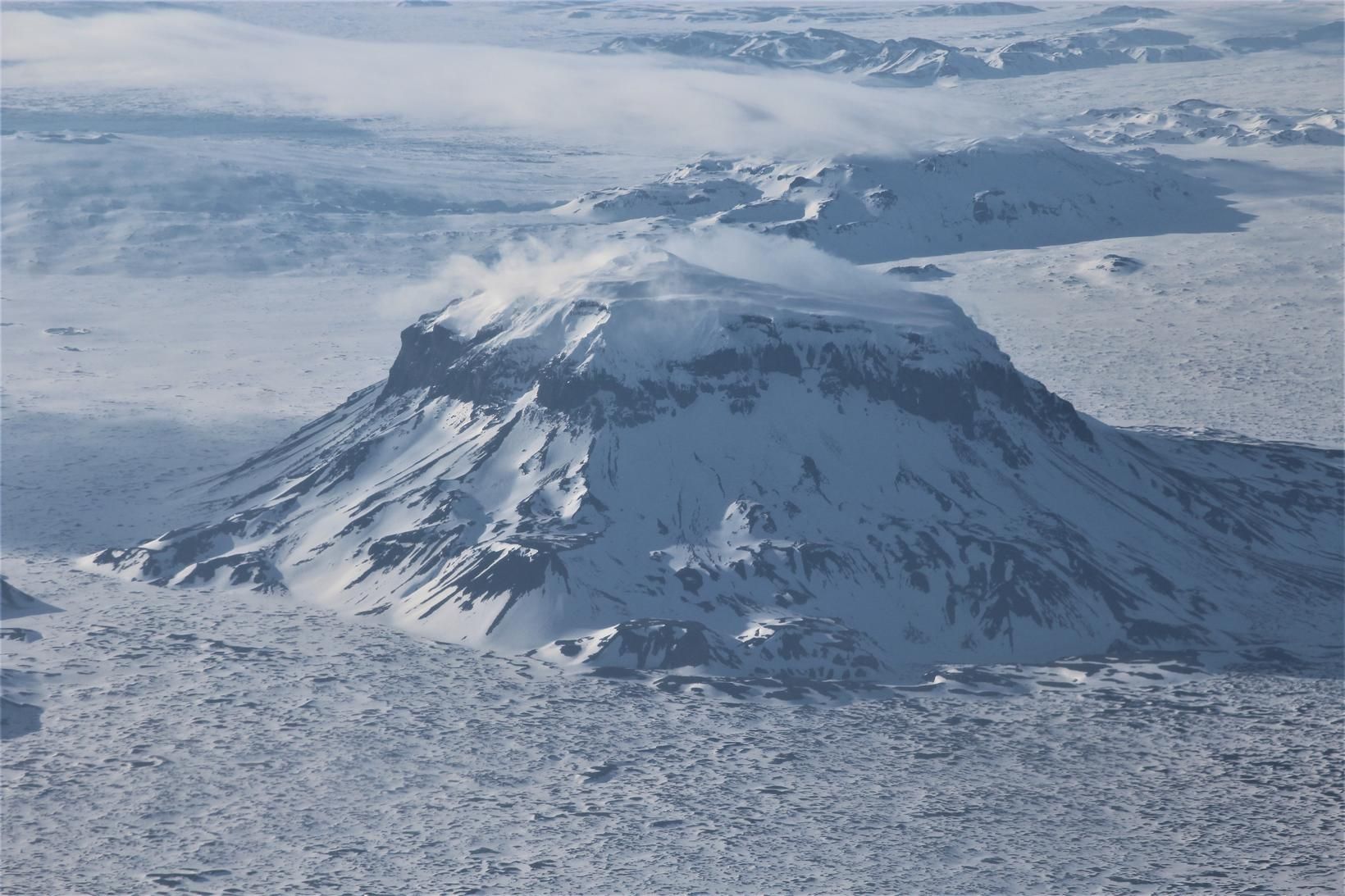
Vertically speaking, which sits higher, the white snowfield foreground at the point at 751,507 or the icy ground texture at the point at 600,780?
the white snowfield foreground at the point at 751,507

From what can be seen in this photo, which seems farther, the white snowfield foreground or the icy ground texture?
the white snowfield foreground

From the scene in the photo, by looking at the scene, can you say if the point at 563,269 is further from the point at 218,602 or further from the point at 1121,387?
the point at 1121,387

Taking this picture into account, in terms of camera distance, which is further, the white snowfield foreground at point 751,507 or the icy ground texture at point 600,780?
the white snowfield foreground at point 751,507

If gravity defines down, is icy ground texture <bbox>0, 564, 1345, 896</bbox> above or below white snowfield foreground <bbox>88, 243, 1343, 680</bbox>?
below

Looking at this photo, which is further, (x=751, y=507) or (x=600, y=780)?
(x=751, y=507)

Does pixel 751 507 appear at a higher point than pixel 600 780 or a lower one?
higher
